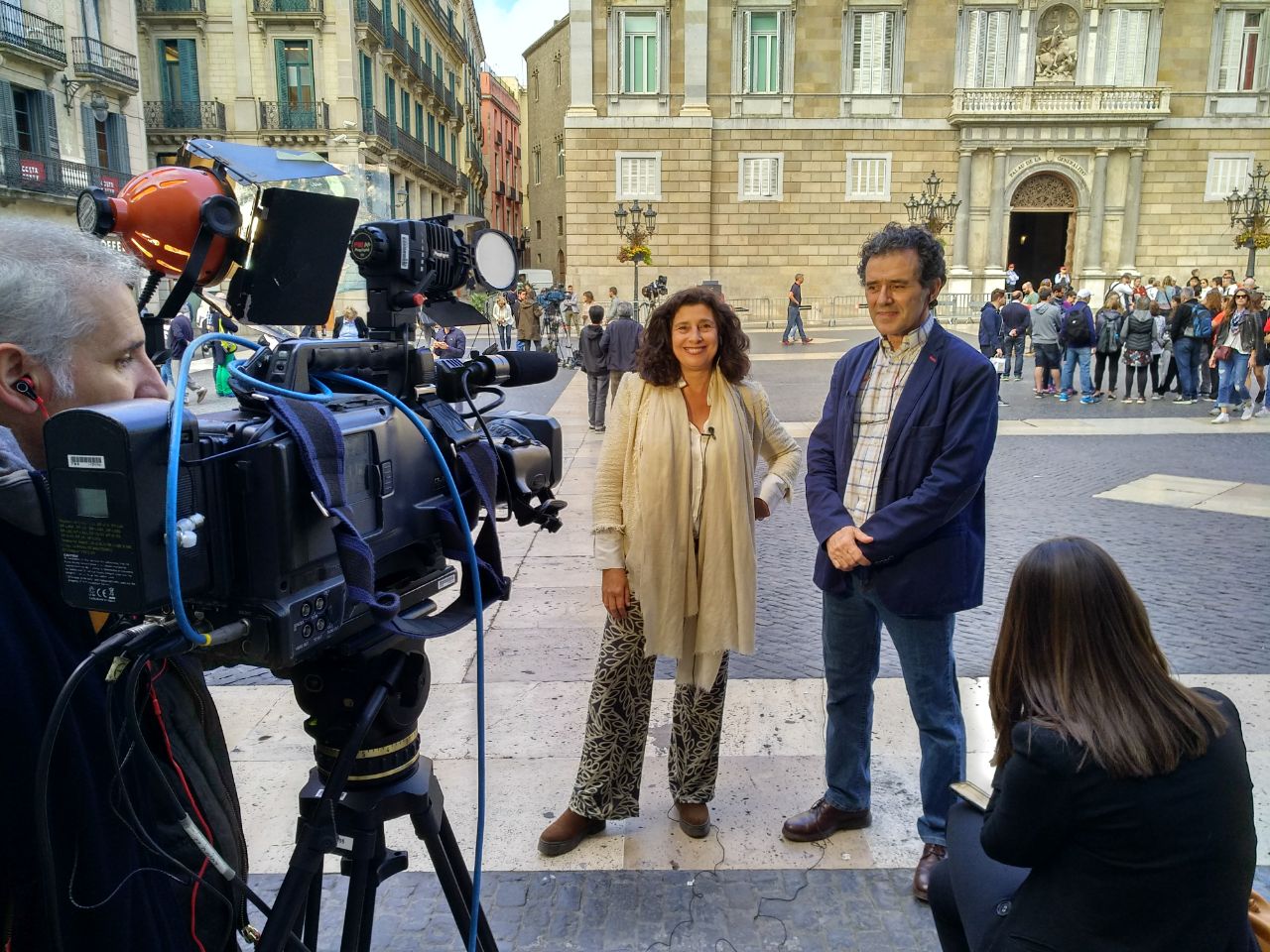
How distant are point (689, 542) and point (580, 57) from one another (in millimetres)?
30802

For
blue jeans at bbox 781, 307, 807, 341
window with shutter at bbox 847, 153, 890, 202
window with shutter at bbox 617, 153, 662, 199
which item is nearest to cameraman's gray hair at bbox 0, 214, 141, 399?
blue jeans at bbox 781, 307, 807, 341

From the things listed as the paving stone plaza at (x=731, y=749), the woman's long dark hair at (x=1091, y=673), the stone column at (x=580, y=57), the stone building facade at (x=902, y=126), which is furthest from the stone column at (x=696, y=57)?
the woman's long dark hair at (x=1091, y=673)

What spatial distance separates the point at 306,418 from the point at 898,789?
9.18 ft

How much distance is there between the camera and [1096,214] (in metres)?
31.6

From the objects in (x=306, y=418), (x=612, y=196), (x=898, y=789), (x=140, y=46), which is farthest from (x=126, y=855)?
(x=140, y=46)

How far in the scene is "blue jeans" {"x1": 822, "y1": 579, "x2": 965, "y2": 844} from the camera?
2.79m

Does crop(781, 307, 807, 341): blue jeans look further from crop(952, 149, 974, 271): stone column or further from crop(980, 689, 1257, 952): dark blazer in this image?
crop(980, 689, 1257, 952): dark blazer

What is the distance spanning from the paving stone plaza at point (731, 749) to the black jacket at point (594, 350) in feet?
14.1

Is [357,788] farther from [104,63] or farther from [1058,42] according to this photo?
[1058,42]

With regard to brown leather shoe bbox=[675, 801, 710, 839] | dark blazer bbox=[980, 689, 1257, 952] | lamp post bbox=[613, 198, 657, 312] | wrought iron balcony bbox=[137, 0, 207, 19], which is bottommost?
brown leather shoe bbox=[675, 801, 710, 839]

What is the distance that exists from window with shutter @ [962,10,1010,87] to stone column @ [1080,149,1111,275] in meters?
4.24

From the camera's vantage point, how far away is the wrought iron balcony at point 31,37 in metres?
22.9

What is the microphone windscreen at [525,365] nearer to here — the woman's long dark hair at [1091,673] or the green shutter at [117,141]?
the woman's long dark hair at [1091,673]

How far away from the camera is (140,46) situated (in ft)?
102
